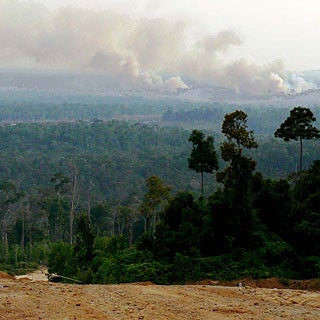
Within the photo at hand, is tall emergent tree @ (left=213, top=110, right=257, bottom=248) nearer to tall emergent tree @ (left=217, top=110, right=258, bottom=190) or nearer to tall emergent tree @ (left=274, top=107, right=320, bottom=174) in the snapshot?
tall emergent tree @ (left=217, top=110, right=258, bottom=190)

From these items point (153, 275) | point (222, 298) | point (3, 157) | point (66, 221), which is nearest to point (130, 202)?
point (66, 221)

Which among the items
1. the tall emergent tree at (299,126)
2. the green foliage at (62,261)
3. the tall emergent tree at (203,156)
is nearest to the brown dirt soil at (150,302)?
the green foliage at (62,261)

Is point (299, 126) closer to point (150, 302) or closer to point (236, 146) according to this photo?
point (236, 146)

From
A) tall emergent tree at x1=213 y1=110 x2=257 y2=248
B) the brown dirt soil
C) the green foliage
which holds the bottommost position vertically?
the green foliage

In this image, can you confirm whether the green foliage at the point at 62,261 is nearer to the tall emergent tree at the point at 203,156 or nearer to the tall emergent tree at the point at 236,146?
the tall emergent tree at the point at 203,156

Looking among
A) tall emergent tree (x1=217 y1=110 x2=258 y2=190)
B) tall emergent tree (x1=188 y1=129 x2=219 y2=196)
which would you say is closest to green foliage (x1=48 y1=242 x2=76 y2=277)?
tall emergent tree (x1=188 y1=129 x2=219 y2=196)

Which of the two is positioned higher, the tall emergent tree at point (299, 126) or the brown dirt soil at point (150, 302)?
the tall emergent tree at point (299, 126)

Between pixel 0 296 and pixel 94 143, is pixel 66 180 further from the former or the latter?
pixel 94 143

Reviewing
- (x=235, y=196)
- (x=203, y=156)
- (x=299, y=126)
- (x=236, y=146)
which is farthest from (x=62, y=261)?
(x=299, y=126)

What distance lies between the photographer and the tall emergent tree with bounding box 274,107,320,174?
2873 cm

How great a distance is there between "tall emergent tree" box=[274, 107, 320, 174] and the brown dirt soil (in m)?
14.2

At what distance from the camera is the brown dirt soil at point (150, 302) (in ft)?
40.1

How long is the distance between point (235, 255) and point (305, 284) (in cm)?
551

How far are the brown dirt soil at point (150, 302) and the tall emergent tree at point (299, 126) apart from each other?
46.4 ft
